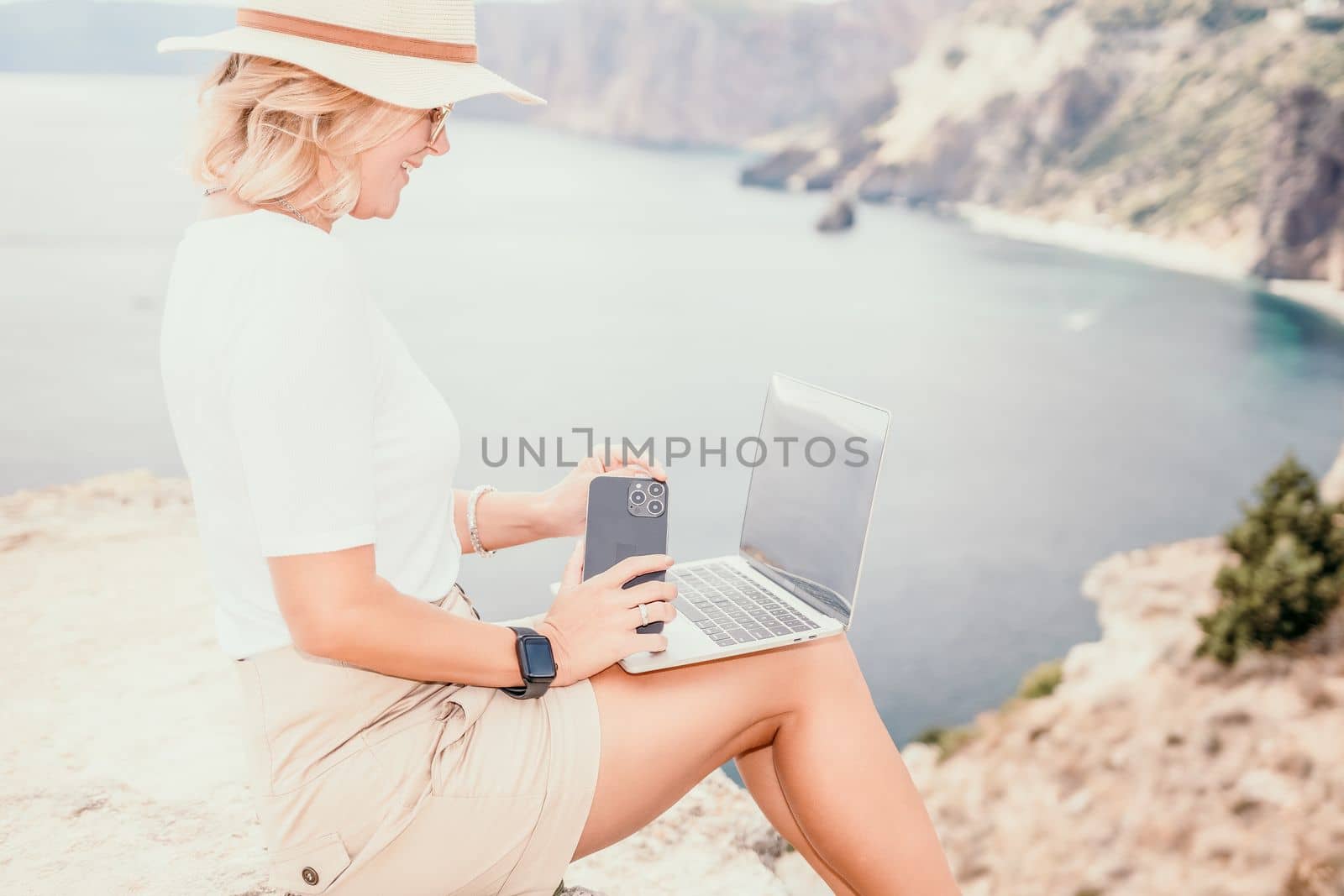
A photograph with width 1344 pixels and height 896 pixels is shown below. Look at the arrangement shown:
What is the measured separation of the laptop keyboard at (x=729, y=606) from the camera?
3.53 ft

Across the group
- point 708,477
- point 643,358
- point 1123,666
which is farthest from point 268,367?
point 643,358

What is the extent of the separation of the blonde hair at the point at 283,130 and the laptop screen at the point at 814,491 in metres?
0.61

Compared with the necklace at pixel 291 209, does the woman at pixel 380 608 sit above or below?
Result: below

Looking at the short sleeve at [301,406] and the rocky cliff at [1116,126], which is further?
the rocky cliff at [1116,126]

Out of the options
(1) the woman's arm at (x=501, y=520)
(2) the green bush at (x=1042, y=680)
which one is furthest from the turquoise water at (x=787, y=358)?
(1) the woman's arm at (x=501, y=520)

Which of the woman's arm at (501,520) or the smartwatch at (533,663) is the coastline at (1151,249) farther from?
the smartwatch at (533,663)

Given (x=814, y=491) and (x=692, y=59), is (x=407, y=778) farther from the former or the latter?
(x=692, y=59)

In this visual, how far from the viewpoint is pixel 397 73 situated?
2.82 feet

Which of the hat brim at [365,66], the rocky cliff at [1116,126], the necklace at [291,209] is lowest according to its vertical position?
the necklace at [291,209]

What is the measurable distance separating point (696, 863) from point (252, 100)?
133cm

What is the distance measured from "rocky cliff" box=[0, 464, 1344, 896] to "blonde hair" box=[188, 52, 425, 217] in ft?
3.32

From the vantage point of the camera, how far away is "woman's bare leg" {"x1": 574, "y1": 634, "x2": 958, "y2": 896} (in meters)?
0.97

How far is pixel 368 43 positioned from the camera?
861mm

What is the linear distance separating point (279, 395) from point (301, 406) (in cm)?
2
